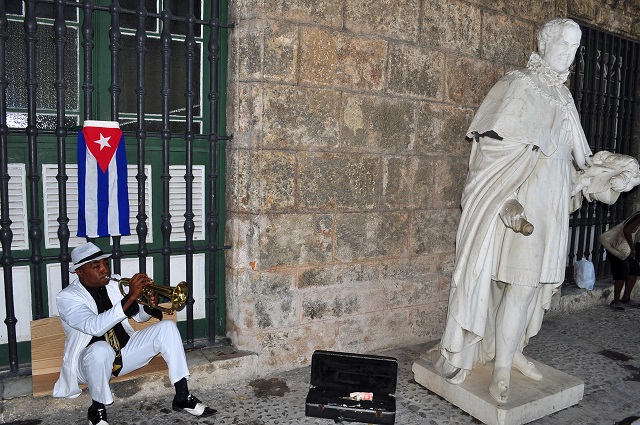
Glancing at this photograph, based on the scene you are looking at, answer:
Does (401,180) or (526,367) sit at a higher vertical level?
(401,180)

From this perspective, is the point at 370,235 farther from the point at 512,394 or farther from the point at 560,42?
the point at 560,42

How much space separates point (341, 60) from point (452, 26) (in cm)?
128

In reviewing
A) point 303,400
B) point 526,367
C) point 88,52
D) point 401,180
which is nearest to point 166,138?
point 88,52

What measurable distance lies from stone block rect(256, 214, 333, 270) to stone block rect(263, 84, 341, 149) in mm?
587

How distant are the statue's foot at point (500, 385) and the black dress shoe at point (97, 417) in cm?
257

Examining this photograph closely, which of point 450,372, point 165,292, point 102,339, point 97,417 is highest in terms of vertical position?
point 165,292

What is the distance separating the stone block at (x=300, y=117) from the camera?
4.02 meters

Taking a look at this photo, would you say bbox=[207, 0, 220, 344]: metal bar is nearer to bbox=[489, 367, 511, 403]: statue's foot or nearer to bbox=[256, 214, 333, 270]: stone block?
bbox=[256, 214, 333, 270]: stone block

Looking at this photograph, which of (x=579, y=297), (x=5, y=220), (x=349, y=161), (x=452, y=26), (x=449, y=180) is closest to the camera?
(x=5, y=220)

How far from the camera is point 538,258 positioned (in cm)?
347

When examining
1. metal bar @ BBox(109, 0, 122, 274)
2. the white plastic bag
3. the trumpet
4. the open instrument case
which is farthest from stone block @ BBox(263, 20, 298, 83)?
the white plastic bag

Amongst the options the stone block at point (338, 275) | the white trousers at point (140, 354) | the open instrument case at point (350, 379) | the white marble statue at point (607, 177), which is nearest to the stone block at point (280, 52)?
the stone block at point (338, 275)

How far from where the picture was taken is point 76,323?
3307 millimetres

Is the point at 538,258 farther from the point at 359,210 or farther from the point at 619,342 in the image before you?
the point at 619,342
